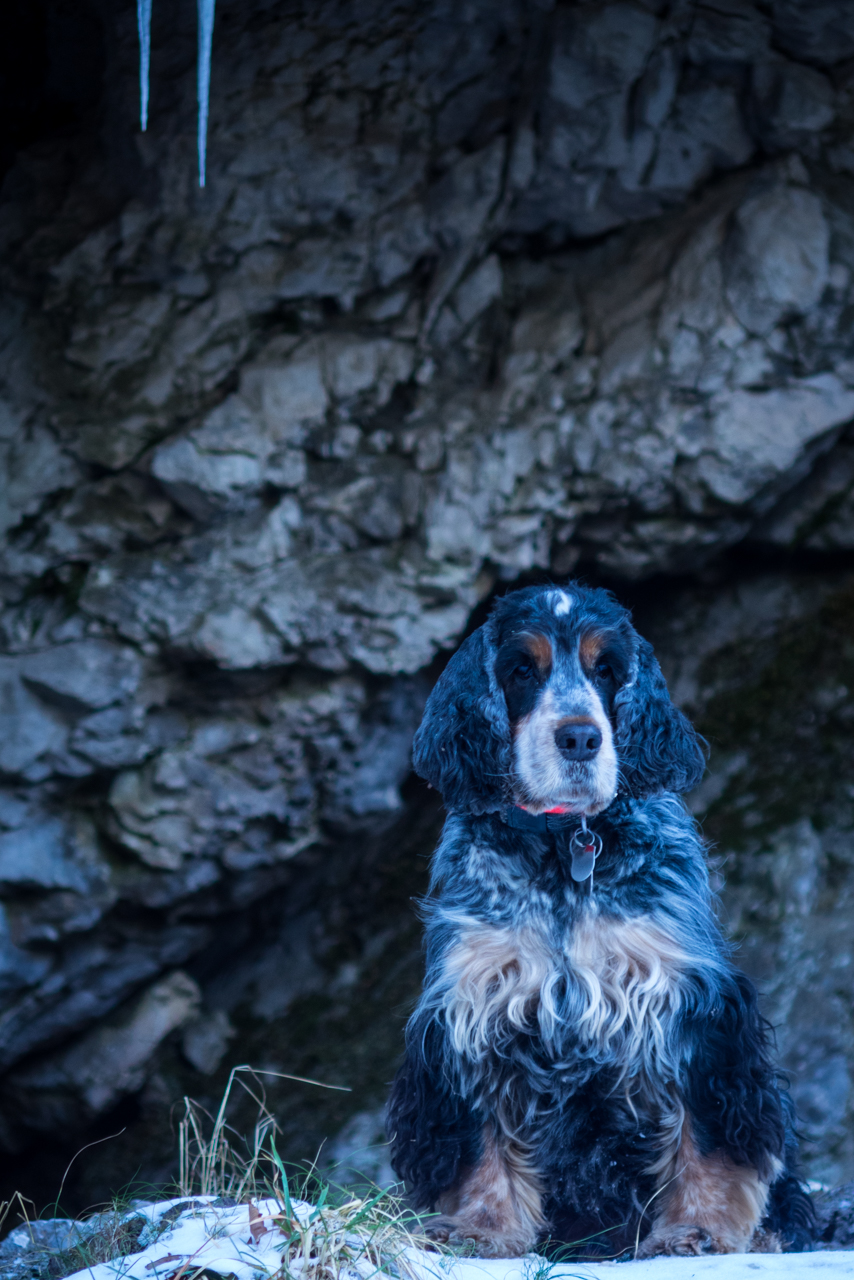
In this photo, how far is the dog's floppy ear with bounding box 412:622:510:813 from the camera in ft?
11.3

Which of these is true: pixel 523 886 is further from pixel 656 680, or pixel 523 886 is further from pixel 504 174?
pixel 504 174

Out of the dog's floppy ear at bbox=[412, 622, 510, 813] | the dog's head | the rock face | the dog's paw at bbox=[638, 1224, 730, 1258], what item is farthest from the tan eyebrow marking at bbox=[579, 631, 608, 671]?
the rock face

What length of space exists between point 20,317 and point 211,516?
1.71 meters

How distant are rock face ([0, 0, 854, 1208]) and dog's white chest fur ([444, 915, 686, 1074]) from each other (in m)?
3.65

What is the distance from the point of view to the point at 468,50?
263 inches

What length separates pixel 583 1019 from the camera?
3.21 metres

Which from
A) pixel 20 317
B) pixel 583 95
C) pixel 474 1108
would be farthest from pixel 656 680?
pixel 20 317

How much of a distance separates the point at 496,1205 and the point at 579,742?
4.46 ft

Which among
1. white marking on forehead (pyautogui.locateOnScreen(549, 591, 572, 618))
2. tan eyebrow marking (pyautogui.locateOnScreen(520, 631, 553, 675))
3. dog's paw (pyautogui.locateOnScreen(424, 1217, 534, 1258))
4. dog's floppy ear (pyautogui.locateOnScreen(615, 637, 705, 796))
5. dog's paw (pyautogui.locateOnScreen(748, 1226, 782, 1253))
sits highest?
white marking on forehead (pyautogui.locateOnScreen(549, 591, 572, 618))

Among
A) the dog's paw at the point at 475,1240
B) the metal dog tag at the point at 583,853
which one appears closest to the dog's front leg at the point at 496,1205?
the dog's paw at the point at 475,1240

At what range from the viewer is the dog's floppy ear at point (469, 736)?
11.3 ft

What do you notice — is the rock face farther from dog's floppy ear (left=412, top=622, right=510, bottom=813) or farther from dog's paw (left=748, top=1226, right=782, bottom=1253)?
dog's paw (left=748, top=1226, right=782, bottom=1253)

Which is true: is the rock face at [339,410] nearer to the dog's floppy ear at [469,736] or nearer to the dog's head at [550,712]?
the dog's floppy ear at [469,736]

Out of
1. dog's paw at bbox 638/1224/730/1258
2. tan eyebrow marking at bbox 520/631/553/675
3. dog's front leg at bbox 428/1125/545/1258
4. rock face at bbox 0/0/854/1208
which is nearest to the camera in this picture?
dog's paw at bbox 638/1224/730/1258
